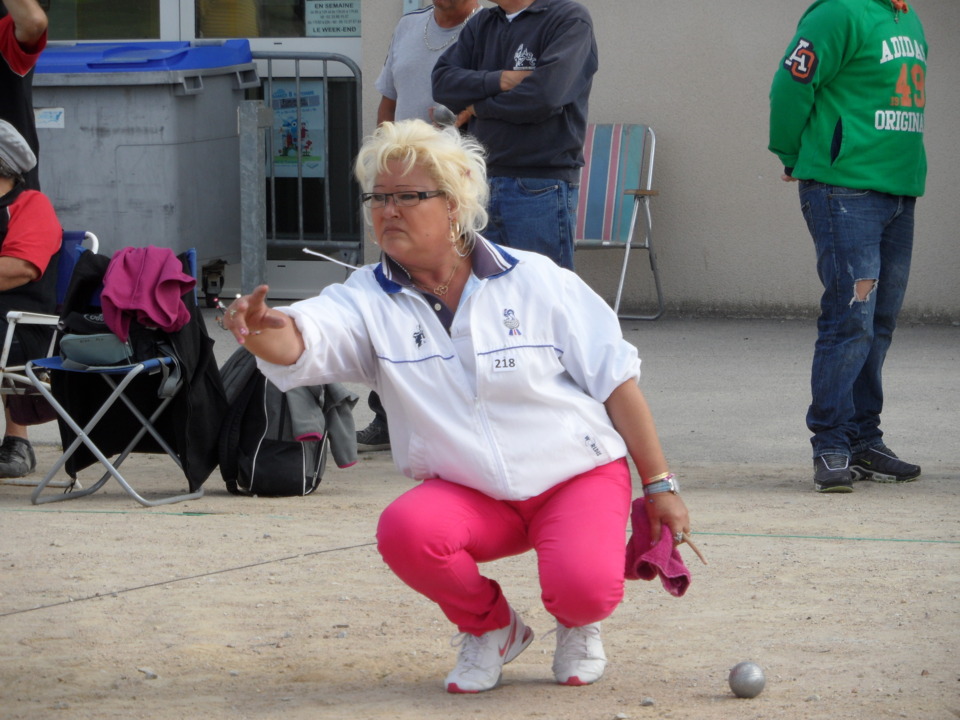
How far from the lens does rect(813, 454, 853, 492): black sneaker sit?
5273 mm

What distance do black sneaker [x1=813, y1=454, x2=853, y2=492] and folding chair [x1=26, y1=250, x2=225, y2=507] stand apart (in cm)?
219

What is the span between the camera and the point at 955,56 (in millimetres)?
8656

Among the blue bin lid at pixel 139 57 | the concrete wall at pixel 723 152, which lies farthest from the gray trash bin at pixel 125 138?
the concrete wall at pixel 723 152

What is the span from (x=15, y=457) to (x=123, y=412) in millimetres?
664

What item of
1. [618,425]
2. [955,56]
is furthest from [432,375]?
[955,56]

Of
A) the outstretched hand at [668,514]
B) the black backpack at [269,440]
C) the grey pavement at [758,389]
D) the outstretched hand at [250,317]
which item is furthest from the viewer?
the grey pavement at [758,389]

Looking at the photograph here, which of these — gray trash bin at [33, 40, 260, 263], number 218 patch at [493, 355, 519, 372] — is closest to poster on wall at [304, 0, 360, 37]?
gray trash bin at [33, 40, 260, 263]

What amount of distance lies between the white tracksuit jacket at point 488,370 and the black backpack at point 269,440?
2013 millimetres

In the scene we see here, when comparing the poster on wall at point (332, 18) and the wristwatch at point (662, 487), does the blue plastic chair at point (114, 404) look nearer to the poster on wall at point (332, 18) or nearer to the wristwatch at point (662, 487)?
the wristwatch at point (662, 487)

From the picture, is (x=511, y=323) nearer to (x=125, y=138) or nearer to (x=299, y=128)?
(x=125, y=138)

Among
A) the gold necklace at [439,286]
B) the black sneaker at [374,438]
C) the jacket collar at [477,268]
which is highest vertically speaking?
the jacket collar at [477,268]

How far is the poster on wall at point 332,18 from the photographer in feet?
32.2

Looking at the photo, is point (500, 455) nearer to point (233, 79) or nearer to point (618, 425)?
point (618, 425)

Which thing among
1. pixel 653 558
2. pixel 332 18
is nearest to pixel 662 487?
pixel 653 558
